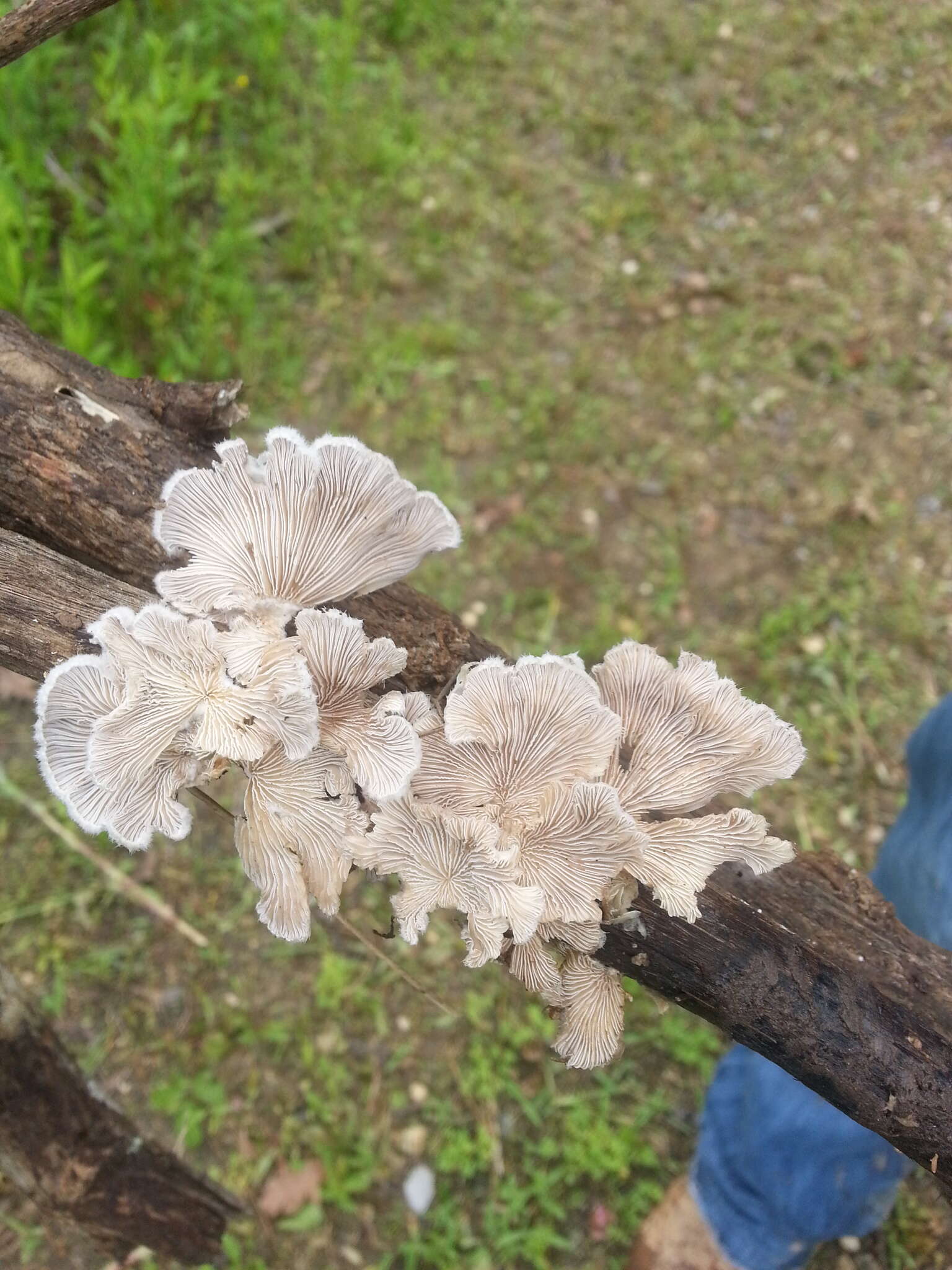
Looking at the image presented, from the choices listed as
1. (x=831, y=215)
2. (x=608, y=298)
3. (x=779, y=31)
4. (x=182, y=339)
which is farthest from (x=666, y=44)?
(x=182, y=339)

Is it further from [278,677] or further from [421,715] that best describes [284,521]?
[421,715]

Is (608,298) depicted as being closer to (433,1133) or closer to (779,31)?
(779,31)

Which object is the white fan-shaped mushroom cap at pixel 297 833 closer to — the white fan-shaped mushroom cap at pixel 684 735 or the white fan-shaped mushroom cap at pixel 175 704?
the white fan-shaped mushroom cap at pixel 175 704

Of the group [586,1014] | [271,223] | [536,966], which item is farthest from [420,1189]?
[271,223]

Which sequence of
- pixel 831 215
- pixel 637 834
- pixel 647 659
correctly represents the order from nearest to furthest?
1. pixel 637 834
2. pixel 647 659
3. pixel 831 215

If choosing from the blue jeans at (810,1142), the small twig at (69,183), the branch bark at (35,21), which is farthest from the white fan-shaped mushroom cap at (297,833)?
the small twig at (69,183)

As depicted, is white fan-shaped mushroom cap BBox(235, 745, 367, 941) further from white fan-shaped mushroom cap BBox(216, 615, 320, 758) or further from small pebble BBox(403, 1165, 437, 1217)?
small pebble BBox(403, 1165, 437, 1217)
